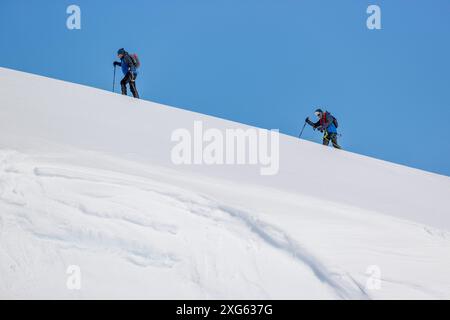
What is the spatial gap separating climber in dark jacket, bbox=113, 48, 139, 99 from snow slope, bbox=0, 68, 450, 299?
16.4 feet

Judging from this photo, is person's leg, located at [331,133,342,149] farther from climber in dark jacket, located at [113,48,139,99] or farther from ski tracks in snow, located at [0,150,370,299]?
ski tracks in snow, located at [0,150,370,299]

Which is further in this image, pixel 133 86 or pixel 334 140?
pixel 133 86

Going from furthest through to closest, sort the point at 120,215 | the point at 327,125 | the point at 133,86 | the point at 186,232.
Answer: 1. the point at 133,86
2. the point at 327,125
3. the point at 120,215
4. the point at 186,232

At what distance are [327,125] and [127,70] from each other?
4.89 meters

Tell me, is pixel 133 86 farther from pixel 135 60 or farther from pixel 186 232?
pixel 186 232

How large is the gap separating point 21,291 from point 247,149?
5631mm

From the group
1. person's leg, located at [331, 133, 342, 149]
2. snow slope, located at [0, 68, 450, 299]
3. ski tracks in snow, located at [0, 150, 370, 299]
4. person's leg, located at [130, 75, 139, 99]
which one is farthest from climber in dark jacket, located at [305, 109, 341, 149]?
ski tracks in snow, located at [0, 150, 370, 299]

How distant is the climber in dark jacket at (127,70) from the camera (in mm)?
11062

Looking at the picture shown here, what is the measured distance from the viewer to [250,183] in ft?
18.7

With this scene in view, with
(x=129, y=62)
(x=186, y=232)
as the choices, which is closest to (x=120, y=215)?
(x=186, y=232)

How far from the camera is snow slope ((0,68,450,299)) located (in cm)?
309

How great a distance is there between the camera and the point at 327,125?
36.4ft

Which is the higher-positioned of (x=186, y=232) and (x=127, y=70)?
(x=127, y=70)

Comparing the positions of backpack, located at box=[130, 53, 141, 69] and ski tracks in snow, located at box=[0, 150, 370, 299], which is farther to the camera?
backpack, located at box=[130, 53, 141, 69]
